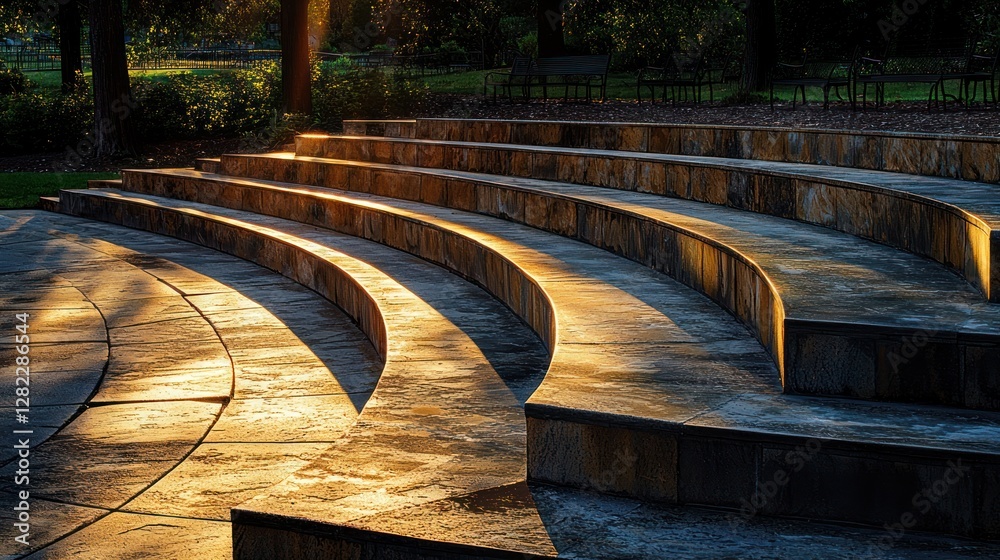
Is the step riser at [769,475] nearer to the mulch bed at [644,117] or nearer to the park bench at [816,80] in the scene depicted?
the mulch bed at [644,117]

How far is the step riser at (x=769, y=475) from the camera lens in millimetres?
2822

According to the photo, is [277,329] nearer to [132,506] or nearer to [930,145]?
[132,506]

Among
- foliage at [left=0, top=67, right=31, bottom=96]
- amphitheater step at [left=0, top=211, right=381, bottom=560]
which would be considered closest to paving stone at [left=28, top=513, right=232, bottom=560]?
amphitheater step at [left=0, top=211, right=381, bottom=560]

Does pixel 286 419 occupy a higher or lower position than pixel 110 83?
lower

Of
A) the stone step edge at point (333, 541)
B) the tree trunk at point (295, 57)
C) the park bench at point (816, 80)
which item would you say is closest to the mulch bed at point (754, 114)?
the park bench at point (816, 80)

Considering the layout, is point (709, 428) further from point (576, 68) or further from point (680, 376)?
point (576, 68)

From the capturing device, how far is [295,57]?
18.0m

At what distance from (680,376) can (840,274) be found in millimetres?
1201

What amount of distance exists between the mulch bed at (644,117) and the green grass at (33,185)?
0.96 metres

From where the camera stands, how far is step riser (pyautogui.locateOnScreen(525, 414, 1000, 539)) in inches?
111

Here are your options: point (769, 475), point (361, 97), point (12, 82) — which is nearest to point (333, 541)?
point (769, 475)

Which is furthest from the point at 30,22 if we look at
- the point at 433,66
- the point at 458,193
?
the point at 458,193

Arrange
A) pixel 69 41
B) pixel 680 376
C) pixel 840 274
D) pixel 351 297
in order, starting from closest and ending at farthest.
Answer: pixel 680 376 → pixel 840 274 → pixel 351 297 → pixel 69 41

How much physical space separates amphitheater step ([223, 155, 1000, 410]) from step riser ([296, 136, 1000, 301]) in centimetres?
12
